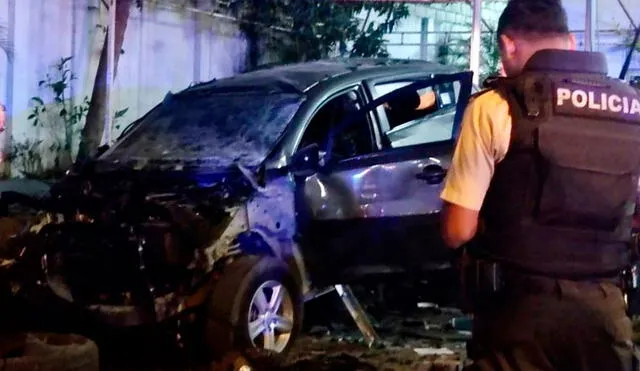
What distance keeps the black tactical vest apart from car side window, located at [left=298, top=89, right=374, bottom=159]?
369cm

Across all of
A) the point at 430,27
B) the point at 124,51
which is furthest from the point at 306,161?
the point at 430,27

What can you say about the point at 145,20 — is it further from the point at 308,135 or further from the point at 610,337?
the point at 610,337

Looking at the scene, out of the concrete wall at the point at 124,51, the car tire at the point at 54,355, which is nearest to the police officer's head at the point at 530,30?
the car tire at the point at 54,355

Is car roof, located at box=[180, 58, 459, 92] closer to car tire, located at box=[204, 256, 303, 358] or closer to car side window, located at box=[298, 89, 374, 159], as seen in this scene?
car side window, located at box=[298, 89, 374, 159]

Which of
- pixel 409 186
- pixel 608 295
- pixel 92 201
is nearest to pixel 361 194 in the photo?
pixel 409 186

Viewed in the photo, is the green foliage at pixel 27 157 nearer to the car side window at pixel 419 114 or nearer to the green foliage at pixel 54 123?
the green foliage at pixel 54 123

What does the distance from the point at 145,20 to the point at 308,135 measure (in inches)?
243

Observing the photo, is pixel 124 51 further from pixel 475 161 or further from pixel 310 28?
pixel 475 161

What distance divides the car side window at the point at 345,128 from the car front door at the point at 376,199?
0.01m

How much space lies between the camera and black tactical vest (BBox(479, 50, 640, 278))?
2709 mm

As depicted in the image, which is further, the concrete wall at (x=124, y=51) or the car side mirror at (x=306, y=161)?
the concrete wall at (x=124, y=51)

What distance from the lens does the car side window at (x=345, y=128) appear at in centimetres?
652

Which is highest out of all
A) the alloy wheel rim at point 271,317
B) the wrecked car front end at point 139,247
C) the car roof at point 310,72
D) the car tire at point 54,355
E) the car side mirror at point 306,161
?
the car roof at point 310,72

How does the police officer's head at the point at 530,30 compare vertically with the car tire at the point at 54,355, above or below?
above
